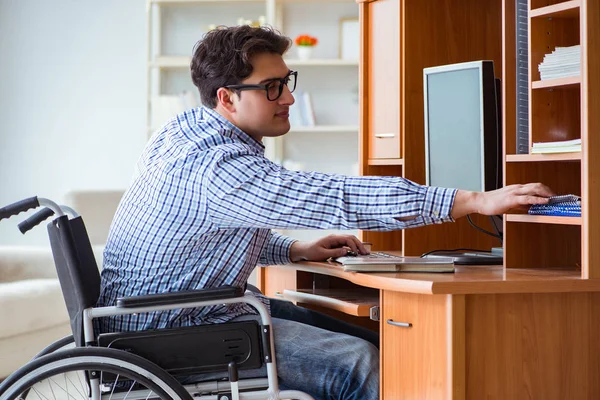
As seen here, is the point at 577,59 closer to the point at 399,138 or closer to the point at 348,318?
the point at 399,138

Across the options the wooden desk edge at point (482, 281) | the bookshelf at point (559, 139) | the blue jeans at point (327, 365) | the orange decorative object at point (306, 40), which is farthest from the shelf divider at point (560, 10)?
the orange decorative object at point (306, 40)

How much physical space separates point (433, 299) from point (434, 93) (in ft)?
2.82

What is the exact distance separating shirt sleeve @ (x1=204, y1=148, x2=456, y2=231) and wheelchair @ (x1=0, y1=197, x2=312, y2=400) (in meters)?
0.18

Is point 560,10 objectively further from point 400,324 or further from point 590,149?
point 400,324

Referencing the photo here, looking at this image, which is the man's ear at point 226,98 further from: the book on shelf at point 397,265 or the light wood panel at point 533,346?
the light wood panel at point 533,346

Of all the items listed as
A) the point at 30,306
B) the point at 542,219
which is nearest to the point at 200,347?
the point at 542,219

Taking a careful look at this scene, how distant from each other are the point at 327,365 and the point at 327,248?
485 millimetres

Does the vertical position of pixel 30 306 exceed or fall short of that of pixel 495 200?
it falls short

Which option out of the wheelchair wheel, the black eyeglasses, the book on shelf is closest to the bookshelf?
the book on shelf

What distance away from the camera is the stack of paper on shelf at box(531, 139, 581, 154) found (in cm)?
177

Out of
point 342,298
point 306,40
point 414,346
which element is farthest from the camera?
point 306,40

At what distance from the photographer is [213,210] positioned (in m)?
1.78

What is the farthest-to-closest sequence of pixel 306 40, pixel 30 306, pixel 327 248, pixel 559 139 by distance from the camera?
pixel 306 40 < pixel 30 306 < pixel 327 248 < pixel 559 139

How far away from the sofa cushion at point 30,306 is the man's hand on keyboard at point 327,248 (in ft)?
5.22
